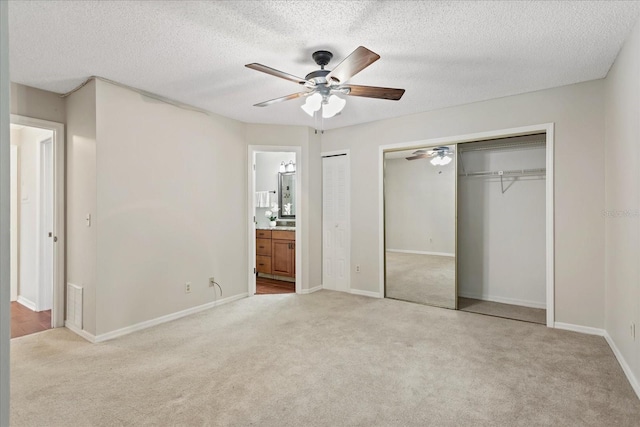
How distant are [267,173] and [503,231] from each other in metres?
4.37

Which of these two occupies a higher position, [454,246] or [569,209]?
[569,209]

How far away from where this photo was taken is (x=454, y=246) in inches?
173

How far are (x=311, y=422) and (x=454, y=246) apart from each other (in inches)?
120

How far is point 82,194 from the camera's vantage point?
3.46 meters

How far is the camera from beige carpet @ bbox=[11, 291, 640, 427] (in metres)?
2.09

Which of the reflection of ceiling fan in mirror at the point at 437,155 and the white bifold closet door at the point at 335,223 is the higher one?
the reflection of ceiling fan in mirror at the point at 437,155

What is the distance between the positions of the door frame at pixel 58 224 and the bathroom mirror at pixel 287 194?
3611 millimetres

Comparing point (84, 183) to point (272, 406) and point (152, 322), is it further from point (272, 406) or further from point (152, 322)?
point (272, 406)

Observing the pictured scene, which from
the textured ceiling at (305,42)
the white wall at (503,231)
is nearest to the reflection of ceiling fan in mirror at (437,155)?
the white wall at (503,231)

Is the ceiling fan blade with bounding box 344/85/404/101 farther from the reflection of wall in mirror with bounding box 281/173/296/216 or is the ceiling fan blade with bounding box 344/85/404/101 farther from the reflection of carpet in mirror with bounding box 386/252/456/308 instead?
the reflection of wall in mirror with bounding box 281/173/296/216

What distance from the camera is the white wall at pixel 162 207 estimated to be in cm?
337

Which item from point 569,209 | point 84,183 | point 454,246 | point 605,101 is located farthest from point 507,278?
point 84,183

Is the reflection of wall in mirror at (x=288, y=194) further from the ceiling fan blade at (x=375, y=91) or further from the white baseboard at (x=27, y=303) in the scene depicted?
the white baseboard at (x=27, y=303)

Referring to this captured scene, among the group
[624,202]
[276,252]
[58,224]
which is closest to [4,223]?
[624,202]
